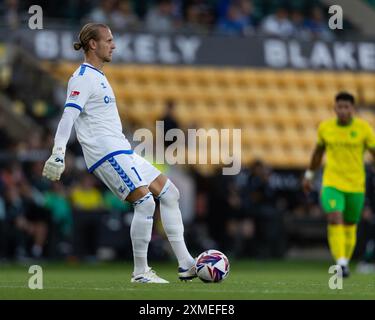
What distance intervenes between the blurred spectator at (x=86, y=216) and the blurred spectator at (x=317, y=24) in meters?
8.28

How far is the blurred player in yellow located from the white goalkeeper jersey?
11.4 ft

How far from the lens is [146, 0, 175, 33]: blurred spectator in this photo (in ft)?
78.2

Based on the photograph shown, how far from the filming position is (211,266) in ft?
32.9

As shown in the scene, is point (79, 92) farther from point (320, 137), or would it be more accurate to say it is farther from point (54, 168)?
point (320, 137)

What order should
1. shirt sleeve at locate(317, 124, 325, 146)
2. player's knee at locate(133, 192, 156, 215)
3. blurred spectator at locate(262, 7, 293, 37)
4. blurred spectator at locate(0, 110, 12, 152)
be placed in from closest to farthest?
player's knee at locate(133, 192, 156, 215), shirt sleeve at locate(317, 124, 325, 146), blurred spectator at locate(0, 110, 12, 152), blurred spectator at locate(262, 7, 293, 37)

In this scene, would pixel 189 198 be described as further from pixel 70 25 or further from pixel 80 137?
pixel 80 137

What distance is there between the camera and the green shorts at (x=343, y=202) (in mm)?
12664

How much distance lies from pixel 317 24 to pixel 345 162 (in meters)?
13.5

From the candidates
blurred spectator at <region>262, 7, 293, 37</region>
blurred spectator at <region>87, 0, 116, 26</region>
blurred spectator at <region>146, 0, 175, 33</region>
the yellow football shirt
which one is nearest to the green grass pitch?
the yellow football shirt

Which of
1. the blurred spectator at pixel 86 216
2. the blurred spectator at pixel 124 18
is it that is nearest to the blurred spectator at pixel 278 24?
the blurred spectator at pixel 124 18

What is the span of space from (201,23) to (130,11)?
66.1 inches

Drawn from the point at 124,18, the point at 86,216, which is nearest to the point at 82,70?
the point at 86,216
